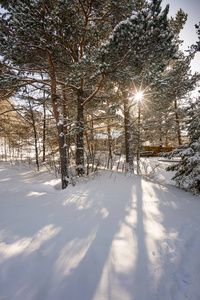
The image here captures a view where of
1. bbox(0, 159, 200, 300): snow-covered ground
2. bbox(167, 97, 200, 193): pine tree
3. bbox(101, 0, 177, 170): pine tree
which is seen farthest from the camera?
bbox(167, 97, 200, 193): pine tree

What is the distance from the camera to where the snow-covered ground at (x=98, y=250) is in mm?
1367

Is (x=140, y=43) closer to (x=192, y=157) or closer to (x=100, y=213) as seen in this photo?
Result: (x=192, y=157)

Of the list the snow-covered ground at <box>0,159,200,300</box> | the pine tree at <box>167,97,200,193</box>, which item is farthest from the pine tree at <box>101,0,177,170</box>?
the snow-covered ground at <box>0,159,200,300</box>

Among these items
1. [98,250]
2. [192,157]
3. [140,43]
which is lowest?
[98,250]

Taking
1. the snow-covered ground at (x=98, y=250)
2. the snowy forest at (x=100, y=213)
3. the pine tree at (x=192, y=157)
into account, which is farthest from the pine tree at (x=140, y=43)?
the snow-covered ground at (x=98, y=250)

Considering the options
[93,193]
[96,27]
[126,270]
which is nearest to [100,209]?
[93,193]

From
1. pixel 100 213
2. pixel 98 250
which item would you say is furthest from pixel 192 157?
pixel 98 250

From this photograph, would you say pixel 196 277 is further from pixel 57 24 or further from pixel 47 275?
pixel 57 24

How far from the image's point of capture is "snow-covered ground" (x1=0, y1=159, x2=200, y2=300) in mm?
1367

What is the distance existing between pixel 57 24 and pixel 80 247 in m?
Result: 6.34

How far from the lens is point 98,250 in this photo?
1.87 m

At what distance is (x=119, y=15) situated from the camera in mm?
5098

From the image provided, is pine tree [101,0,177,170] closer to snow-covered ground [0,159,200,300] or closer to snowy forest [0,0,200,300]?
snowy forest [0,0,200,300]

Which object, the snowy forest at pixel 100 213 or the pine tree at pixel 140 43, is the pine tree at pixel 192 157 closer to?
the snowy forest at pixel 100 213
